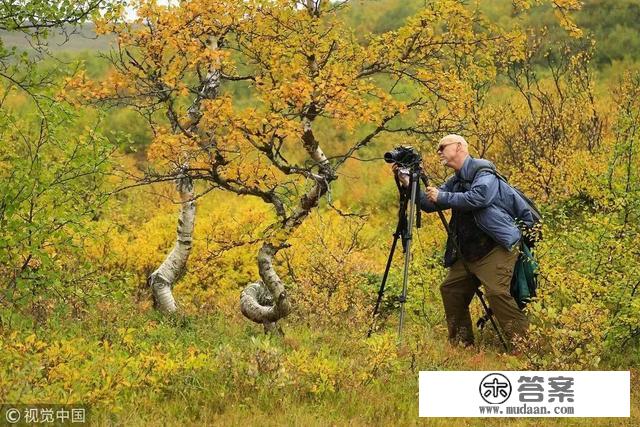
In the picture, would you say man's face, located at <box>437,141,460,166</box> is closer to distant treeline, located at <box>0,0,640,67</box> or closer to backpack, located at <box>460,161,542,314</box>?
backpack, located at <box>460,161,542,314</box>

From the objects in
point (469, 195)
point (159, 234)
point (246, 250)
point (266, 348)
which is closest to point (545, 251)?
point (469, 195)

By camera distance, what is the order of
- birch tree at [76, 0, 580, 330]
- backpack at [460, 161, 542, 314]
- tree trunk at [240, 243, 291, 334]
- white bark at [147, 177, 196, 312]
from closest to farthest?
birch tree at [76, 0, 580, 330]
backpack at [460, 161, 542, 314]
tree trunk at [240, 243, 291, 334]
white bark at [147, 177, 196, 312]

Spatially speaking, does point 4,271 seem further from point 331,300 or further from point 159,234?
point 159,234

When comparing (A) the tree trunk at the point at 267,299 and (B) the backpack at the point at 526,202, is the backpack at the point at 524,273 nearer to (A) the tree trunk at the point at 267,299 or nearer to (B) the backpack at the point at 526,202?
(B) the backpack at the point at 526,202

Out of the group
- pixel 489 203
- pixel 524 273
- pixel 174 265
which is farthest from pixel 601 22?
pixel 489 203

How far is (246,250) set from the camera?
684 inches

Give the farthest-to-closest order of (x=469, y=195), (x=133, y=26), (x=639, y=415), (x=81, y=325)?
(x=133, y=26) < (x=81, y=325) < (x=469, y=195) < (x=639, y=415)

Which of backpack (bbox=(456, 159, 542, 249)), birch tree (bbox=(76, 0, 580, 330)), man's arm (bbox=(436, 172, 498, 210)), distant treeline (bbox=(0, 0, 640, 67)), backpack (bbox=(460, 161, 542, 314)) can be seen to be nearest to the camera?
man's arm (bbox=(436, 172, 498, 210))

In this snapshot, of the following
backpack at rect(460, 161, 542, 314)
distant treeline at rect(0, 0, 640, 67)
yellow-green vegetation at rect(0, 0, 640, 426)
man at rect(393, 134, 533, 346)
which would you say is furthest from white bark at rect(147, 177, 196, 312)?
distant treeline at rect(0, 0, 640, 67)

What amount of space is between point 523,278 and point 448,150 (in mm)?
1542

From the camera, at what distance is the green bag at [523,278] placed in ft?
22.7

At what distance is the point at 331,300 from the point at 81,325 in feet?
10.5

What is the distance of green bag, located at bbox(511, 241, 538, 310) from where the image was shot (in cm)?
693

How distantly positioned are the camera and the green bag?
1424 millimetres
